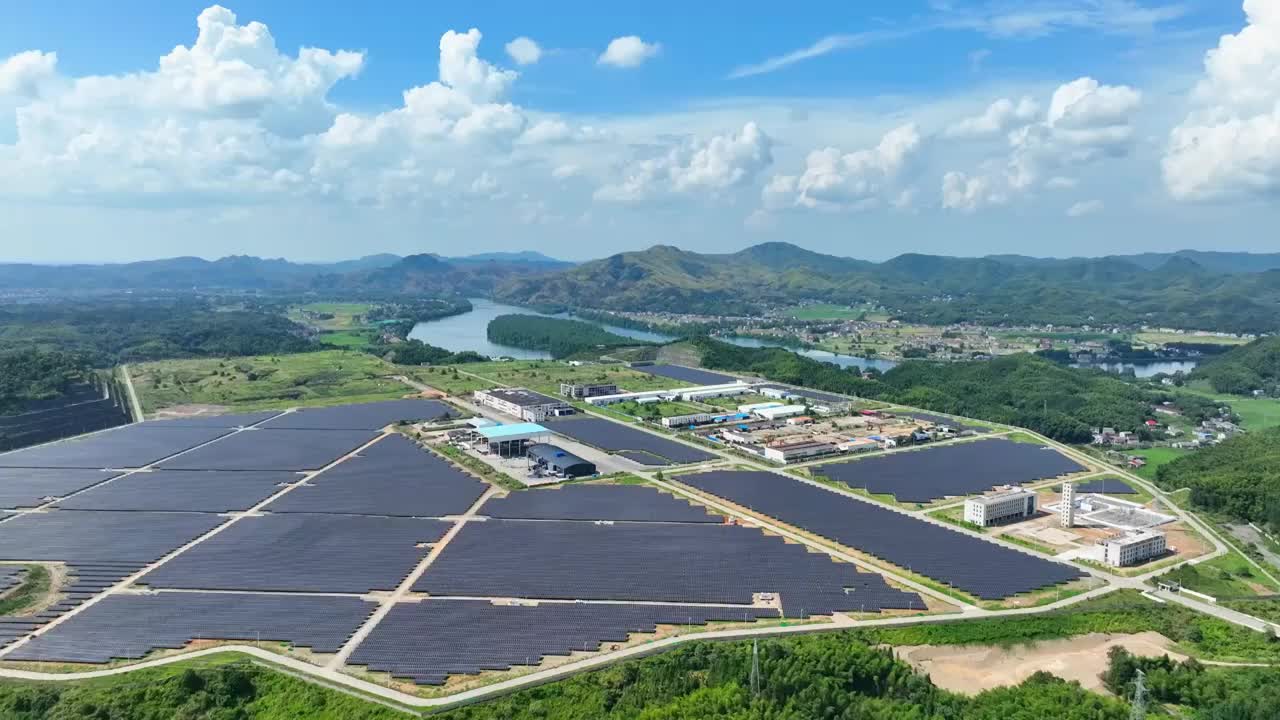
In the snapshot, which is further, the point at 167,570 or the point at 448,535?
the point at 448,535

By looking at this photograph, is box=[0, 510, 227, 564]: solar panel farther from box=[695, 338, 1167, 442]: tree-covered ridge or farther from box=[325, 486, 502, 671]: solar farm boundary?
box=[695, 338, 1167, 442]: tree-covered ridge

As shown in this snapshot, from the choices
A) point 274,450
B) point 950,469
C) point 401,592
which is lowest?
point 401,592

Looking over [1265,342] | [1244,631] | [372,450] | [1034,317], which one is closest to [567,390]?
[372,450]

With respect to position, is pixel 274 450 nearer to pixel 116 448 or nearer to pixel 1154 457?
pixel 116 448

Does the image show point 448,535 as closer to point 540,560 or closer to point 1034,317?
point 540,560

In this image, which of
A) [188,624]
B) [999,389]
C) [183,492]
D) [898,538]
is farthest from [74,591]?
[999,389]

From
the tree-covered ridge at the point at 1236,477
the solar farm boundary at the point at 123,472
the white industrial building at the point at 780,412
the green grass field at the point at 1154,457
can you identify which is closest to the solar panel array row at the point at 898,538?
the tree-covered ridge at the point at 1236,477

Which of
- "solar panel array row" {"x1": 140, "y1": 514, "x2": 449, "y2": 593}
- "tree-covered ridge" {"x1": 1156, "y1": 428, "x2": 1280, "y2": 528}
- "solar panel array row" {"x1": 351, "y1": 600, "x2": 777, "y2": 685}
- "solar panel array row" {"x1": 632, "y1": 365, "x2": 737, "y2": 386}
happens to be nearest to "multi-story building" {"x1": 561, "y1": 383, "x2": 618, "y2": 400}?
"solar panel array row" {"x1": 632, "y1": 365, "x2": 737, "y2": 386}
